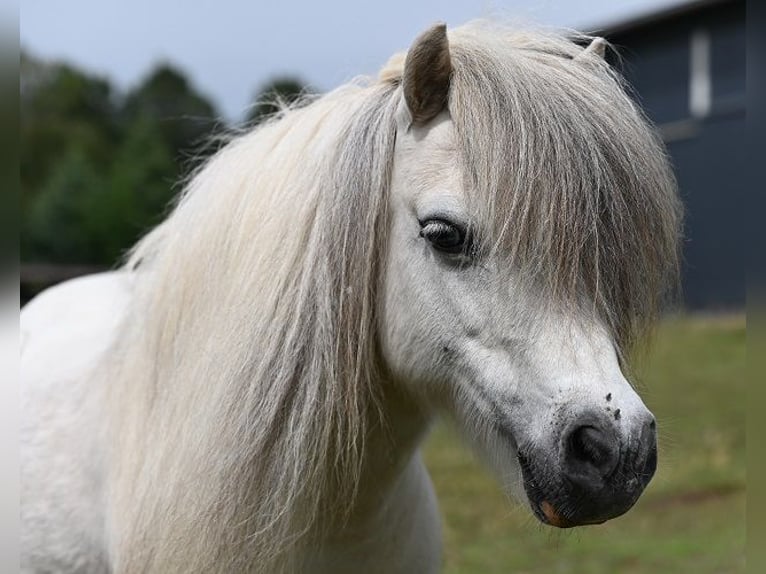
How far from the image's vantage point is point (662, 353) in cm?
1246

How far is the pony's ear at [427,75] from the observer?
1880 millimetres

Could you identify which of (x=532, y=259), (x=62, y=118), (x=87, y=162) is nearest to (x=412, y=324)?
(x=532, y=259)

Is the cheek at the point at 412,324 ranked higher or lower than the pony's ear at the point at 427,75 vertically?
lower

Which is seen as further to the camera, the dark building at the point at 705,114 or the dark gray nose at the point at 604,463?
the dark building at the point at 705,114

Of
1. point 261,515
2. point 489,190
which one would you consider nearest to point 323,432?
point 261,515

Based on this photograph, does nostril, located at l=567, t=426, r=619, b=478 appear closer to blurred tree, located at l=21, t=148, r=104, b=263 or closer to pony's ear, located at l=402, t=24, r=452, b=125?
pony's ear, located at l=402, t=24, r=452, b=125

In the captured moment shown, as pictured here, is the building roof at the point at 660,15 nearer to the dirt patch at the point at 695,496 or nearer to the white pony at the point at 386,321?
the dirt patch at the point at 695,496

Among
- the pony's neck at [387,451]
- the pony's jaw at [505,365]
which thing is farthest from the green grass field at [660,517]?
the pony's jaw at [505,365]

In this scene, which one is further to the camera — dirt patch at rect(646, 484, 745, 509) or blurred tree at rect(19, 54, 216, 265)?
blurred tree at rect(19, 54, 216, 265)

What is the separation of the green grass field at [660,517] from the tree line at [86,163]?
1575 cm

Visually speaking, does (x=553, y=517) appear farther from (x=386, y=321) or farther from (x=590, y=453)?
(x=386, y=321)

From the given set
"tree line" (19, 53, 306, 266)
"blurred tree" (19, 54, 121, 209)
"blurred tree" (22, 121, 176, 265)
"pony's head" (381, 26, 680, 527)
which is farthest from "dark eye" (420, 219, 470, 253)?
"blurred tree" (19, 54, 121, 209)

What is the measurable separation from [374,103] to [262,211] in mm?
384

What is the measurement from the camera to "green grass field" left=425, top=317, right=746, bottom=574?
5578 mm
